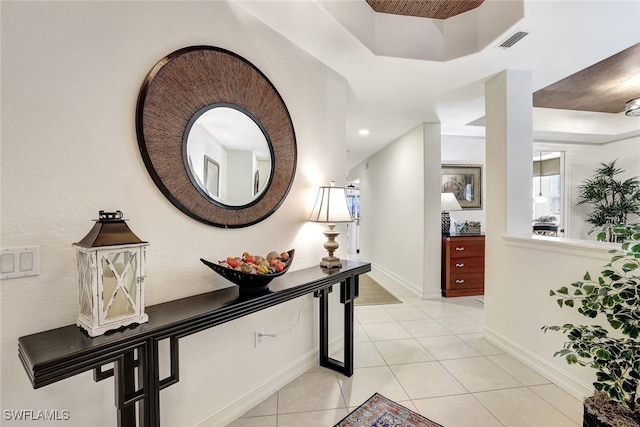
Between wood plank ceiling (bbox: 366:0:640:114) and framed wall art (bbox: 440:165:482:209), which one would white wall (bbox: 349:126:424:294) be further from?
wood plank ceiling (bbox: 366:0:640:114)

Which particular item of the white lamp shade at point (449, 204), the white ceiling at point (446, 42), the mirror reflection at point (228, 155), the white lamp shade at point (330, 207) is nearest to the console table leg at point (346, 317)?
the white lamp shade at point (330, 207)

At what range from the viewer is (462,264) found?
4.04 metres

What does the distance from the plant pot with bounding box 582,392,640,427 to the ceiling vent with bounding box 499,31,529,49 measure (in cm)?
230

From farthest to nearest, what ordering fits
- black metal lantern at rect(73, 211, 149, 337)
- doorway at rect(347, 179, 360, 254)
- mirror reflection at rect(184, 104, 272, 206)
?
doorway at rect(347, 179, 360, 254)
mirror reflection at rect(184, 104, 272, 206)
black metal lantern at rect(73, 211, 149, 337)

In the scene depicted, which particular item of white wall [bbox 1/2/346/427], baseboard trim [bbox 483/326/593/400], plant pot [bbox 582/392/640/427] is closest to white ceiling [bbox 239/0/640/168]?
white wall [bbox 1/2/346/427]

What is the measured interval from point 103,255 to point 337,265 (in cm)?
145


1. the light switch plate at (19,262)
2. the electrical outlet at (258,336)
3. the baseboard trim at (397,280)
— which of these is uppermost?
the light switch plate at (19,262)

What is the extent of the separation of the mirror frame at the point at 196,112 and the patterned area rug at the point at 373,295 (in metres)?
2.50

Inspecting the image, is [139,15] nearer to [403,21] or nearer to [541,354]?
[403,21]

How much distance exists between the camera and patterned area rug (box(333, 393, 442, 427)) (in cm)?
163

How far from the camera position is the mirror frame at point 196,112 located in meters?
1.31

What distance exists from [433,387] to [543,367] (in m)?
0.91

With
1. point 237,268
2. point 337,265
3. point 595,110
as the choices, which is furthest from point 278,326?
point 595,110

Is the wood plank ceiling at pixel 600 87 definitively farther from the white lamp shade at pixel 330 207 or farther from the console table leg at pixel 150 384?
the console table leg at pixel 150 384
